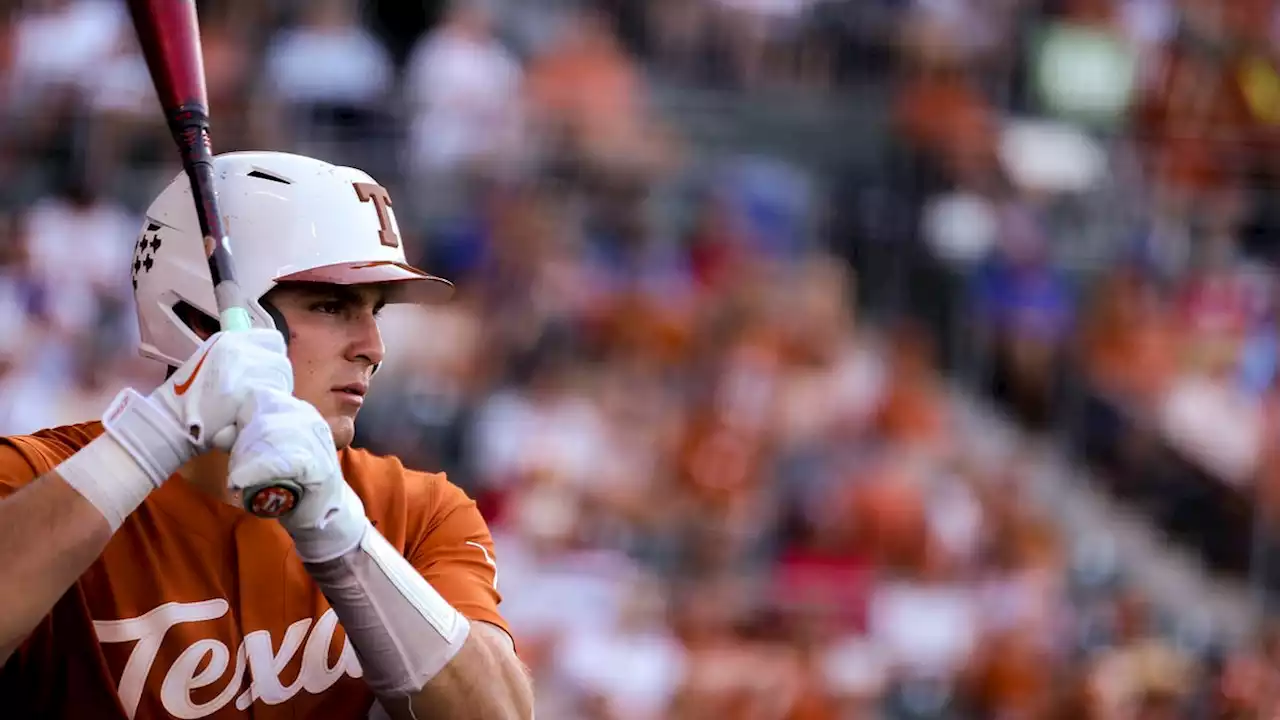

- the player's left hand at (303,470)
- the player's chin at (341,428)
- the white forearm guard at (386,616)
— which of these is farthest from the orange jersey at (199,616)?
the player's left hand at (303,470)

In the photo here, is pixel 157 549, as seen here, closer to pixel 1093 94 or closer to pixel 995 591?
pixel 995 591

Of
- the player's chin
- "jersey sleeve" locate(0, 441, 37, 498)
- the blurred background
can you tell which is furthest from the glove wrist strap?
the blurred background

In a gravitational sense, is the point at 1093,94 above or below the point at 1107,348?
above

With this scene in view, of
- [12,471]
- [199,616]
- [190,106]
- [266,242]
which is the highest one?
[190,106]

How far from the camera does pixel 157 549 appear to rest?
304cm

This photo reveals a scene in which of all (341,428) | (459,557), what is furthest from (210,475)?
(459,557)

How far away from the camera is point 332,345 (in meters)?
3.13

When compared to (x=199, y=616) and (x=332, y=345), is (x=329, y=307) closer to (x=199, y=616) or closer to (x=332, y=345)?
(x=332, y=345)

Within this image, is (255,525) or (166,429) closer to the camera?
(166,429)

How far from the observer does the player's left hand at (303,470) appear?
2578 millimetres

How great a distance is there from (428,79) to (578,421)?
1931 mm

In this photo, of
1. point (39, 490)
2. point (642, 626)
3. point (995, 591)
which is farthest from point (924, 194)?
point (39, 490)

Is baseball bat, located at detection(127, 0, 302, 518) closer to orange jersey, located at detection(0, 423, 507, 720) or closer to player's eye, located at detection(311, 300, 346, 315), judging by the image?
player's eye, located at detection(311, 300, 346, 315)

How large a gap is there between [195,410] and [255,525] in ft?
1.66
